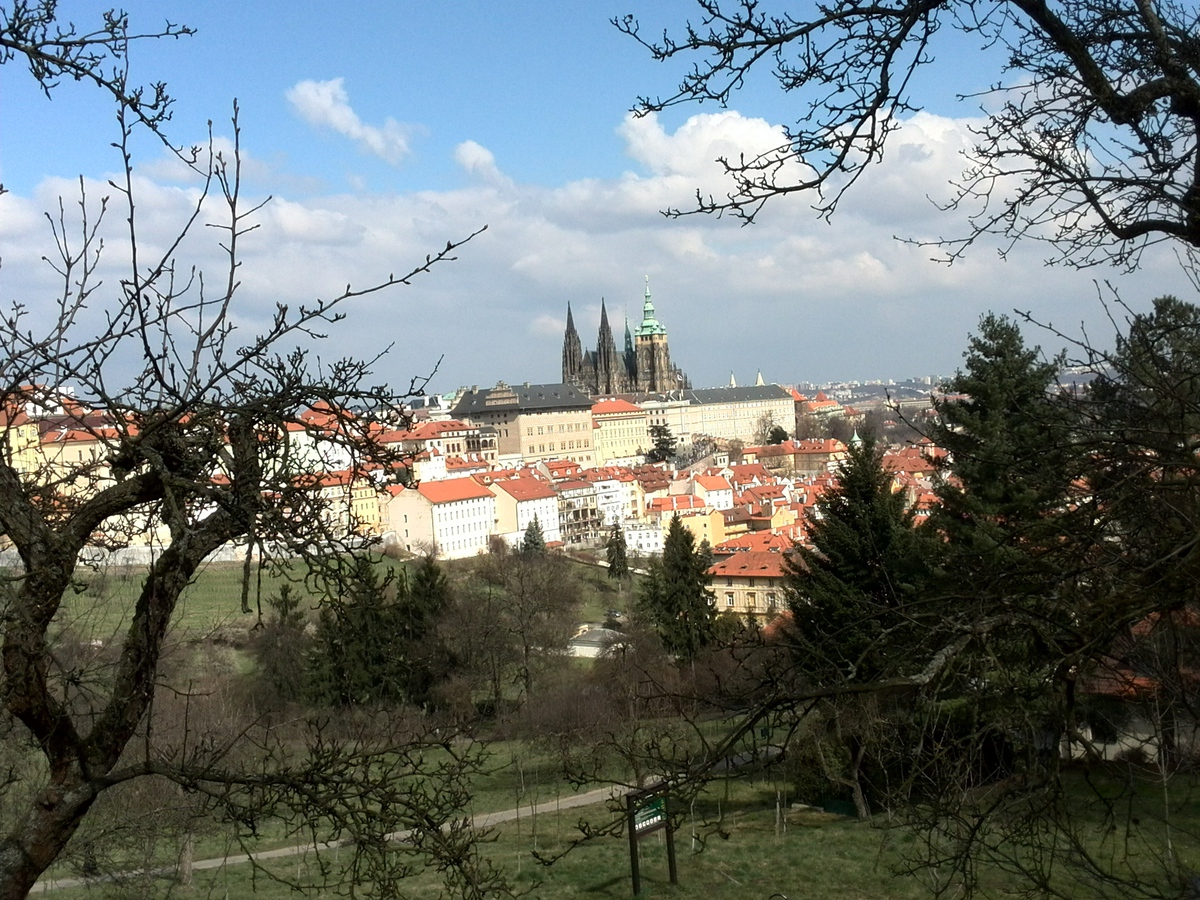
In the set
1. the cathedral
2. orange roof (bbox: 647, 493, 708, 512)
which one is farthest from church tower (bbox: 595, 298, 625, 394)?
orange roof (bbox: 647, 493, 708, 512)

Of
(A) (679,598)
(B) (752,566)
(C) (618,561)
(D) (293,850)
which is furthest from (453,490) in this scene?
(D) (293,850)

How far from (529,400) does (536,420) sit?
196cm

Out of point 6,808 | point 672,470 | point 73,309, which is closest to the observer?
point 73,309

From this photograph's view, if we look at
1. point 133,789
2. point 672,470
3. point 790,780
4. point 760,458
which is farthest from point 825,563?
point 760,458

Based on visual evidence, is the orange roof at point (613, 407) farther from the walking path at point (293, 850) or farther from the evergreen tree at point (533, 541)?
the walking path at point (293, 850)

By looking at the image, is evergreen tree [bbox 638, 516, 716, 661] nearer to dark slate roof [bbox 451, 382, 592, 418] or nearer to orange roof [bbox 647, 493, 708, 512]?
orange roof [bbox 647, 493, 708, 512]

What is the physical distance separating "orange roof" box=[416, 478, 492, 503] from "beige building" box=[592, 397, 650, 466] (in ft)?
130

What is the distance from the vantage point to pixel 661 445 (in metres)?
96.3

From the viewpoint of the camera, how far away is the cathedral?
126062 millimetres

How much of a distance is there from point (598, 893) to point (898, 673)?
10031mm

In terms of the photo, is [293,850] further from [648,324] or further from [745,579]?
[648,324]

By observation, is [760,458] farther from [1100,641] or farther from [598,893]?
[1100,641]

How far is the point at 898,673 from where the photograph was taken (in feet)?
7.92

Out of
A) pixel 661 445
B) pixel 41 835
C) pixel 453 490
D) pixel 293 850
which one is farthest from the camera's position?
pixel 661 445
